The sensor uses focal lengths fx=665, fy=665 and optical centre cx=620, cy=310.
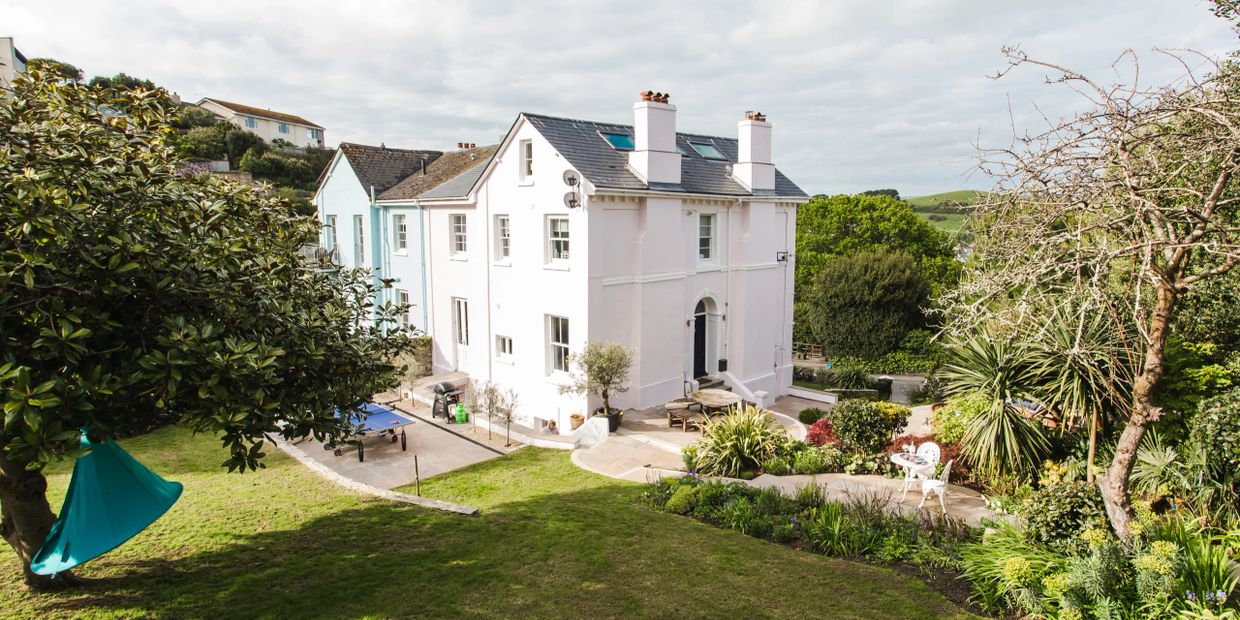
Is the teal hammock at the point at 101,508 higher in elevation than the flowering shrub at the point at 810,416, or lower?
higher

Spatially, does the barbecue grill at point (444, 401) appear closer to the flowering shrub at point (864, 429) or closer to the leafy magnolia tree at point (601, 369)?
the leafy magnolia tree at point (601, 369)

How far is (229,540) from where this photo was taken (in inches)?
443

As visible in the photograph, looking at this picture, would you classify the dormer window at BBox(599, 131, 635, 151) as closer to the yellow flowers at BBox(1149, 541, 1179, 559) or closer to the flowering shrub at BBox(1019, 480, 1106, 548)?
the flowering shrub at BBox(1019, 480, 1106, 548)

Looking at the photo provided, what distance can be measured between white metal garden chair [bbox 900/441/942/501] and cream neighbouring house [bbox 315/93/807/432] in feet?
33.6

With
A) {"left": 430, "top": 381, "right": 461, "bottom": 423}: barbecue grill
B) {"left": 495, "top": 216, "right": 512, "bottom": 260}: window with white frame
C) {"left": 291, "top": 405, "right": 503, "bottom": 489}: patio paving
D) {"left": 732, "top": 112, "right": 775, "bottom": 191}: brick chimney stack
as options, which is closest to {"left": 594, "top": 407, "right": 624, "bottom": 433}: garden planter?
{"left": 291, "top": 405, "right": 503, "bottom": 489}: patio paving

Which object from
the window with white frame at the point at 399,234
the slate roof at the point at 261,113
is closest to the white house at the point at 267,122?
the slate roof at the point at 261,113

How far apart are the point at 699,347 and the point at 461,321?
947 centimetres

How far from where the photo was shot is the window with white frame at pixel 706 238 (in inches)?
950

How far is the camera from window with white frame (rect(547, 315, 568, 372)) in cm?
2159

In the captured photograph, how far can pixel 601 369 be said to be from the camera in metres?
19.6

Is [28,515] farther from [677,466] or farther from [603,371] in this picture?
[603,371]

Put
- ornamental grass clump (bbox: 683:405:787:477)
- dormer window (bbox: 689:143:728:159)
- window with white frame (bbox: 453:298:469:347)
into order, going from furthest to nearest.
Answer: dormer window (bbox: 689:143:728:159) → window with white frame (bbox: 453:298:469:347) → ornamental grass clump (bbox: 683:405:787:477)

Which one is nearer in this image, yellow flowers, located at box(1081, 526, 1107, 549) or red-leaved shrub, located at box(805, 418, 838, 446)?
yellow flowers, located at box(1081, 526, 1107, 549)

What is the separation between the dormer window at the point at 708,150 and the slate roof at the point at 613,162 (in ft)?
1.13
